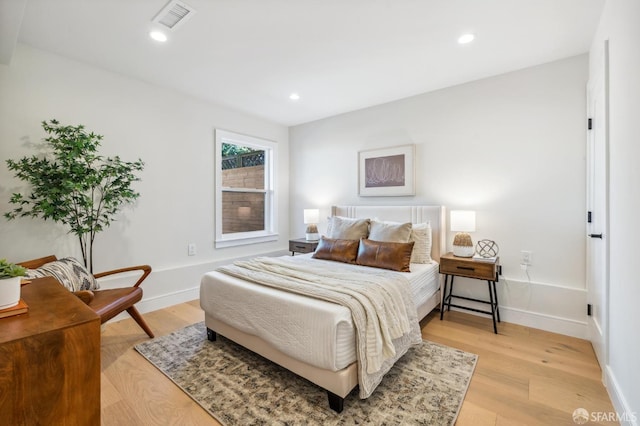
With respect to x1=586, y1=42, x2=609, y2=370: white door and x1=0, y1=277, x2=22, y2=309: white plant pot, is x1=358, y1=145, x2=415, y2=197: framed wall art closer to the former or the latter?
x1=586, y1=42, x2=609, y2=370: white door

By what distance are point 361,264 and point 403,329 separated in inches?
37.1

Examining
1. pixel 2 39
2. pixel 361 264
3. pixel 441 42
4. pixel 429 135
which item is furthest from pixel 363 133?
pixel 2 39

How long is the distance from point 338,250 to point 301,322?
1391 mm

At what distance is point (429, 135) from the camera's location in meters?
3.38

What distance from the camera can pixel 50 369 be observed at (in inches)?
38.0

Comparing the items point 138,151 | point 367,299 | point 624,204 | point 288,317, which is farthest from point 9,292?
point 624,204

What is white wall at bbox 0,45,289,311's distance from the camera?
2.37 meters

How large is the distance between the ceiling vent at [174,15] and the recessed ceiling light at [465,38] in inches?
81.4

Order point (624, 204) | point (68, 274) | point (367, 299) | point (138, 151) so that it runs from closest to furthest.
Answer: point (624, 204) → point (367, 299) → point (68, 274) → point (138, 151)

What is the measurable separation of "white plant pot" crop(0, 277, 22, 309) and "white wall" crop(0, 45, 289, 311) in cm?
172

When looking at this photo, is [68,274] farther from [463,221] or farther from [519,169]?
[519,169]

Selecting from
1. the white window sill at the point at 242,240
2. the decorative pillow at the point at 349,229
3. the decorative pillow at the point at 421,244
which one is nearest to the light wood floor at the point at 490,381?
the decorative pillow at the point at 421,244

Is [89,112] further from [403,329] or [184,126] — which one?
[403,329]

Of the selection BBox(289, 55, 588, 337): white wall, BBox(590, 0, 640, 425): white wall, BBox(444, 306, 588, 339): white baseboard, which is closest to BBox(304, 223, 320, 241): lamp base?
BBox(289, 55, 588, 337): white wall
